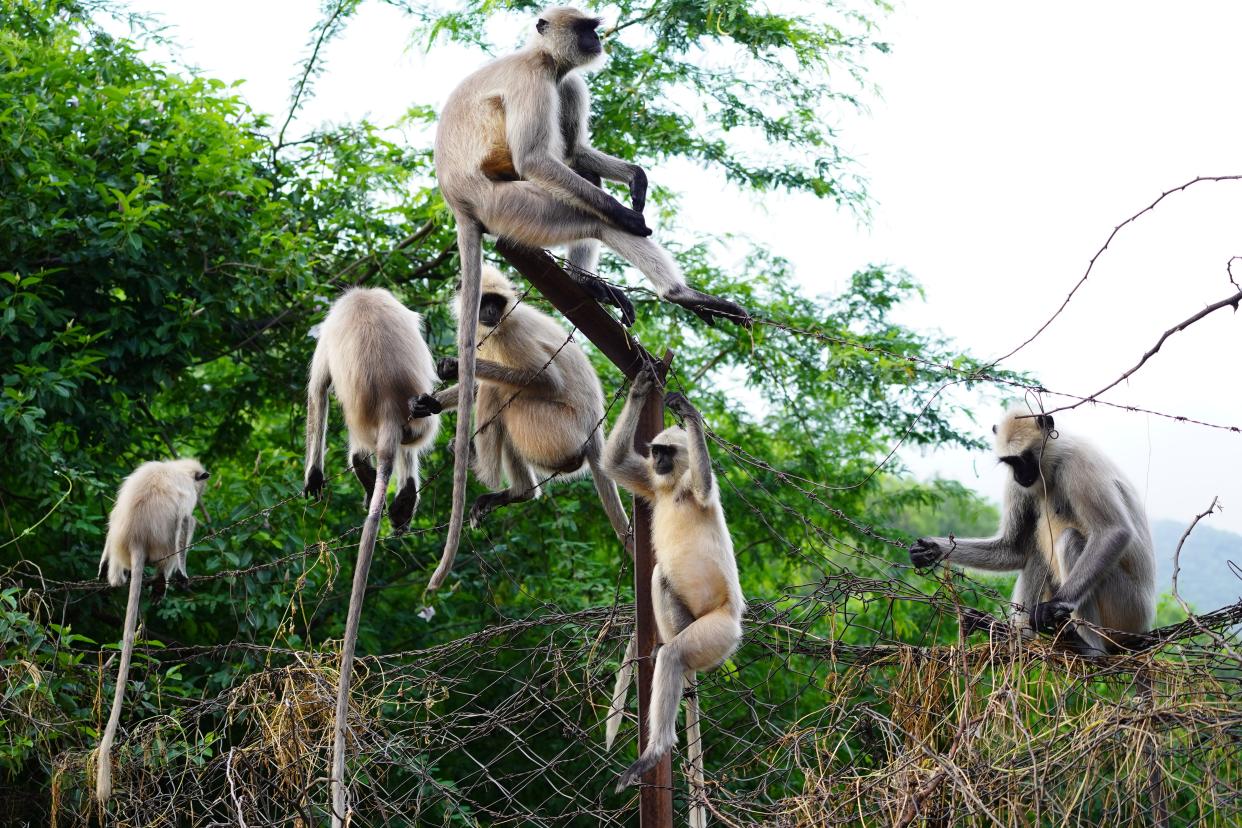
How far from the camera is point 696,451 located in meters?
3.69

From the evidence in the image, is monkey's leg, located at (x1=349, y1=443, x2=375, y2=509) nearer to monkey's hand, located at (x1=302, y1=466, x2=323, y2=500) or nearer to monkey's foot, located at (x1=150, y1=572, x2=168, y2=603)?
monkey's hand, located at (x1=302, y1=466, x2=323, y2=500)

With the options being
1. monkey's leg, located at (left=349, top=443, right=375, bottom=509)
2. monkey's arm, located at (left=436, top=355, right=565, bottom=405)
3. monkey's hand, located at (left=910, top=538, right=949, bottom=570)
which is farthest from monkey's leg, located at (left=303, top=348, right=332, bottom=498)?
monkey's hand, located at (left=910, top=538, right=949, bottom=570)

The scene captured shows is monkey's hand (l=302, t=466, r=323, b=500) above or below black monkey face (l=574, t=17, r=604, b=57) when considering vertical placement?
below

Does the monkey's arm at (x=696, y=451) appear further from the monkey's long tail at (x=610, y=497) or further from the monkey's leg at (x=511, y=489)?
the monkey's leg at (x=511, y=489)

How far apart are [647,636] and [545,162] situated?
1.68 metres

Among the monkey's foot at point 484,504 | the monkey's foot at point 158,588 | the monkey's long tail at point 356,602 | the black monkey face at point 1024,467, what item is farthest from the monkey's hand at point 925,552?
the monkey's foot at point 158,588

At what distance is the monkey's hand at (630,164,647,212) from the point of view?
4.31 meters

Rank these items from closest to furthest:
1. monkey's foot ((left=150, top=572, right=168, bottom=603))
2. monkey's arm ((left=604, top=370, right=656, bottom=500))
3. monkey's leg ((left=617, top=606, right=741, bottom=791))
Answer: monkey's leg ((left=617, top=606, right=741, bottom=791)) < monkey's arm ((left=604, top=370, right=656, bottom=500)) < monkey's foot ((left=150, top=572, right=168, bottom=603))

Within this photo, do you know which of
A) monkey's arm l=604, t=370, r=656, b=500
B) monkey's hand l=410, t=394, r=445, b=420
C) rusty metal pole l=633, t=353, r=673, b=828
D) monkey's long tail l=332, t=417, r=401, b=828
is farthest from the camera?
monkey's hand l=410, t=394, r=445, b=420

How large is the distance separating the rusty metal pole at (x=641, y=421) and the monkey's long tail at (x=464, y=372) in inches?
9.6

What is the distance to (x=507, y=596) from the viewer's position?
817 centimetres

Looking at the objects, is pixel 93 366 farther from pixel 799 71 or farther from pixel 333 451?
pixel 799 71

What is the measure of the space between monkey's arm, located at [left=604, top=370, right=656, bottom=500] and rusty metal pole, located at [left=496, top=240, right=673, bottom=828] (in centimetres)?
5

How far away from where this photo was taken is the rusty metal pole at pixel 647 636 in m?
3.48
